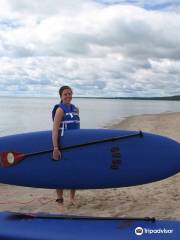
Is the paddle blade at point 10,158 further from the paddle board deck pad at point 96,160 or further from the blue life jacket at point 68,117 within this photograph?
the blue life jacket at point 68,117

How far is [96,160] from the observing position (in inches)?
199

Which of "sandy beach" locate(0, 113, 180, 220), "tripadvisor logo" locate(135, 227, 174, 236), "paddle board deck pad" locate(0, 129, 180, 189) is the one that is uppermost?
"paddle board deck pad" locate(0, 129, 180, 189)

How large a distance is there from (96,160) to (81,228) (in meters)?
1.14

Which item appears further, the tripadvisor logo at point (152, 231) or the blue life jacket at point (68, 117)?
the blue life jacket at point (68, 117)

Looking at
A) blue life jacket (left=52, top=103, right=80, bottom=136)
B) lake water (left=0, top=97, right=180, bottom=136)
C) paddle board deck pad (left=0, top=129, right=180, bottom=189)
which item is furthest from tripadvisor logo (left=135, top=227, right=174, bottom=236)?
lake water (left=0, top=97, right=180, bottom=136)

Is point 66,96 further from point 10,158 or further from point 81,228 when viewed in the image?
point 81,228

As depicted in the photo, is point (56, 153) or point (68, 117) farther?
point (68, 117)

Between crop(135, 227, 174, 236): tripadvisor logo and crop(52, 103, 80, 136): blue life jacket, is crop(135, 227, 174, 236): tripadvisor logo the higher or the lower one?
the lower one

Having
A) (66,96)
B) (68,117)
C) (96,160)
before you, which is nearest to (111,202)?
(96,160)

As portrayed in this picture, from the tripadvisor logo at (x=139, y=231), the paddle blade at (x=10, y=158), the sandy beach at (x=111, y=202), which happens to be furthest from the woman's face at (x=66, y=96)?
the tripadvisor logo at (x=139, y=231)

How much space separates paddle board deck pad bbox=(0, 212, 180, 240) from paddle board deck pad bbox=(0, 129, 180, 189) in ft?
2.73

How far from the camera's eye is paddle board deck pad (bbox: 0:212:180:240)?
3.92m

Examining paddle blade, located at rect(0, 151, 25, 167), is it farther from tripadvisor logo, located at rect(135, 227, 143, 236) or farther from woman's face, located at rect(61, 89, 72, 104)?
tripadvisor logo, located at rect(135, 227, 143, 236)

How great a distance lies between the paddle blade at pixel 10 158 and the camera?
516 centimetres
